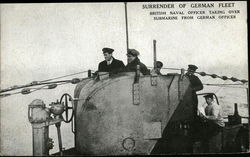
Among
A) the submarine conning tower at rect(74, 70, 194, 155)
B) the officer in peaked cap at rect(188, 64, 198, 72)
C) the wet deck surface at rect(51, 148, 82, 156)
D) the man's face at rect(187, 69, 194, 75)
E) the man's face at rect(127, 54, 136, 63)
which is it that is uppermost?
the man's face at rect(127, 54, 136, 63)

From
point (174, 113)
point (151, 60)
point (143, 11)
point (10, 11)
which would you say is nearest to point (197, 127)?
point (174, 113)

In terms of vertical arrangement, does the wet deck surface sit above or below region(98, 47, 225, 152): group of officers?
below

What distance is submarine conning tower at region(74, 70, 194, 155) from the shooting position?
5.52 m

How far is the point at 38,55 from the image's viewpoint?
562 centimetres

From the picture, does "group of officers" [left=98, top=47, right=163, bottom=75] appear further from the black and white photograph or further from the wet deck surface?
the wet deck surface

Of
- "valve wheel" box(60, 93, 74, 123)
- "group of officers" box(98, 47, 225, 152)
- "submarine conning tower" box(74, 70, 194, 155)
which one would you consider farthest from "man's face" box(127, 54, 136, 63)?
"valve wheel" box(60, 93, 74, 123)

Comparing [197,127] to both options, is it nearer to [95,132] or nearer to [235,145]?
[235,145]

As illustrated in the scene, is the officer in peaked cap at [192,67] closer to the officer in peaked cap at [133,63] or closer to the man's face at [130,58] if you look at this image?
the officer in peaked cap at [133,63]

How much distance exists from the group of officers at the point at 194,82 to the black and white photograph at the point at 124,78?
15 millimetres

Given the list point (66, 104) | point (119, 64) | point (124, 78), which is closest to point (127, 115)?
point (124, 78)

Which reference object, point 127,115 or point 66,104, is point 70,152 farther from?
point 127,115

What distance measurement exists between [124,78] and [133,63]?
28 cm

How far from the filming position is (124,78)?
5.55m

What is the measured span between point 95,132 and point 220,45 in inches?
88.8
